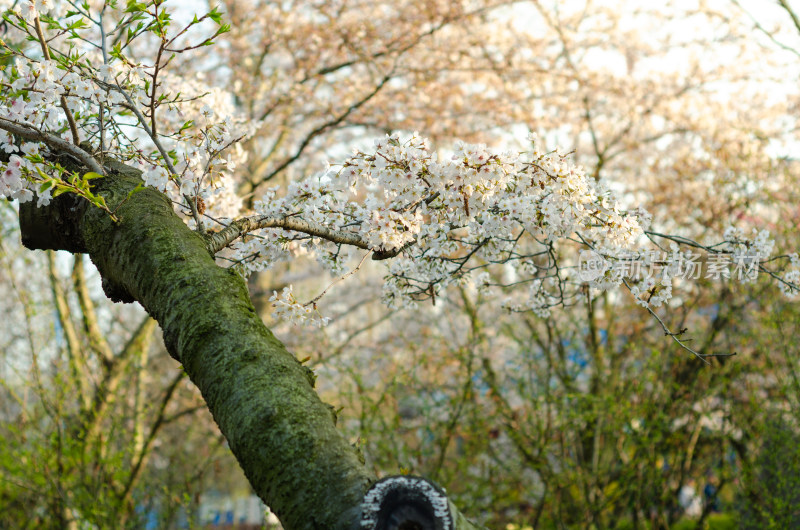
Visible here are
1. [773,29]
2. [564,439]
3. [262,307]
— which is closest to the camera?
[564,439]

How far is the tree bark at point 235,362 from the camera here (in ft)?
4.09

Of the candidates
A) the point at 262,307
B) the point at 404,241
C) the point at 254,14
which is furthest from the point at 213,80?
the point at 404,241

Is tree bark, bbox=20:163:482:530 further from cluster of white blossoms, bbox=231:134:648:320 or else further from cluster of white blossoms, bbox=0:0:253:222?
cluster of white blossoms, bbox=231:134:648:320

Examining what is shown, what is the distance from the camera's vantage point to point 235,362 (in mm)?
1467

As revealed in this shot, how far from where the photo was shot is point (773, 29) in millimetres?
7398

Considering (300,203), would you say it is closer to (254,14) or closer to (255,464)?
(255,464)

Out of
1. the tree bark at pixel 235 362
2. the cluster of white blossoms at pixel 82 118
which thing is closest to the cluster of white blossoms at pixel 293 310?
the cluster of white blossoms at pixel 82 118

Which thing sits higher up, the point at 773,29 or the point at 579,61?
the point at 579,61

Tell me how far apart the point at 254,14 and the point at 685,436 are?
633 cm

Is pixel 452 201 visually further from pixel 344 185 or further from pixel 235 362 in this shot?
pixel 235 362

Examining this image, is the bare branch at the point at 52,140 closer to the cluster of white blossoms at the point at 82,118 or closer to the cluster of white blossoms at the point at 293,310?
the cluster of white blossoms at the point at 82,118

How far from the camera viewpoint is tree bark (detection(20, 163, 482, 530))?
4.09 feet

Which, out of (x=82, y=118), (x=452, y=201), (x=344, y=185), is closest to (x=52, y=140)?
(x=82, y=118)

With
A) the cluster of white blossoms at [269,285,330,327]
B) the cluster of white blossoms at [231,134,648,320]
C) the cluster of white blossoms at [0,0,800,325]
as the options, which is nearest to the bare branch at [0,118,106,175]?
the cluster of white blossoms at [0,0,800,325]
